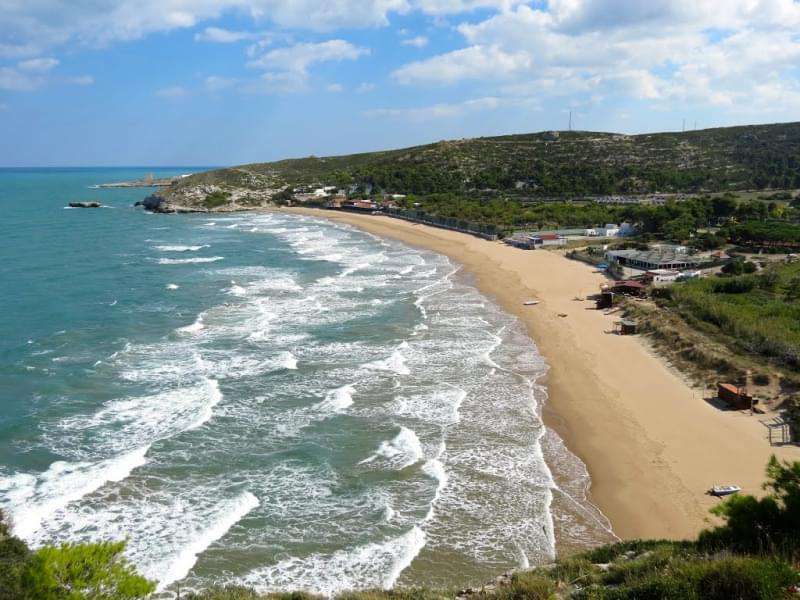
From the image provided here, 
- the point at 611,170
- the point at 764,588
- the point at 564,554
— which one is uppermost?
the point at 611,170

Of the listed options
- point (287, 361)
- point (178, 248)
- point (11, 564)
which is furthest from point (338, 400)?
point (178, 248)

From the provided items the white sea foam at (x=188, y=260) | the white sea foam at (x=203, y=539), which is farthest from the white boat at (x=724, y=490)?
the white sea foam at (x=188, y=260)

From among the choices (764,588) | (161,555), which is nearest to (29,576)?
(161,555)

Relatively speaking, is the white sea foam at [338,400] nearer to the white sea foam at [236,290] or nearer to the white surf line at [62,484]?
the white surf line at [62,484]

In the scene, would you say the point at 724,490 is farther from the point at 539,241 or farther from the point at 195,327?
the point at 539,241

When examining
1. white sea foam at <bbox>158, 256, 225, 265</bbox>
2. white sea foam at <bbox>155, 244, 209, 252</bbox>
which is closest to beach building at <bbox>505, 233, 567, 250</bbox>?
white sea foam at <bbox>158, 256, 225, 265</bbox>

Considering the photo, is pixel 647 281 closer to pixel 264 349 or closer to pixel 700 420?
pixel 700 420
